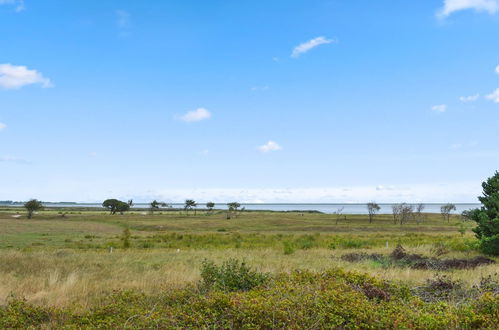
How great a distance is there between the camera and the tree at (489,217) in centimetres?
2039

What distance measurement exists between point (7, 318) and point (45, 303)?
212 centimetres

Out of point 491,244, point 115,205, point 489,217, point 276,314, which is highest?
point 489,217

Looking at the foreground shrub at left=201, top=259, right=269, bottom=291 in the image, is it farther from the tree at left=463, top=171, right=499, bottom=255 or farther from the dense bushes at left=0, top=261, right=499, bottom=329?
the tree at left=463, top=171, right=499, bottom=255

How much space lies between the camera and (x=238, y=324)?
20.7 ft

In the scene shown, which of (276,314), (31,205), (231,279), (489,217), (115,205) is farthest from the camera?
(115,205)

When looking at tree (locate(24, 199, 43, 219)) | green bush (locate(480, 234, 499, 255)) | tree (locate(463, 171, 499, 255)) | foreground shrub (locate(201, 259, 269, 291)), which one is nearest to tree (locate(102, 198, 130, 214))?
tree (locate(24, 199, 43, 219))

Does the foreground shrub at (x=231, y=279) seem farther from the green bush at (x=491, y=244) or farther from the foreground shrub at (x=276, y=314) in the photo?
the green bush at (x=491, y=244)

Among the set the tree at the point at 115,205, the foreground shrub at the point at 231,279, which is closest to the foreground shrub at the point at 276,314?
the foreground shrub at the point at 231,279

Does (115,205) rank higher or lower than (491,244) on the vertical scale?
lower

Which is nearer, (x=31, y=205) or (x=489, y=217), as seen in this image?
(x=489, y=217)

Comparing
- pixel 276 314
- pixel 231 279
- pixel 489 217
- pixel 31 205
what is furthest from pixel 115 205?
pixel 276 314

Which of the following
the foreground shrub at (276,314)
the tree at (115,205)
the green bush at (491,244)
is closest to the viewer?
the foreground shrub at (276,314)

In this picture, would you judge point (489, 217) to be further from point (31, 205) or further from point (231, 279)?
point (31, 205)

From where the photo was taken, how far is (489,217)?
70.7 feet
